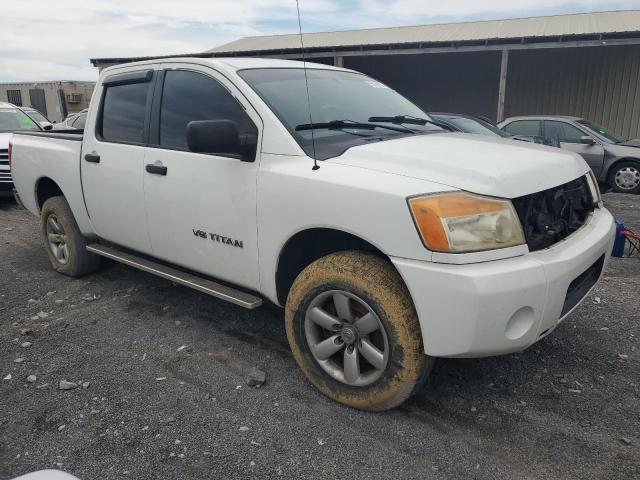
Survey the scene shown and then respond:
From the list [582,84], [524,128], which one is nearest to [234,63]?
[524,128]

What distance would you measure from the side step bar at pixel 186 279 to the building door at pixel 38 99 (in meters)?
26.2

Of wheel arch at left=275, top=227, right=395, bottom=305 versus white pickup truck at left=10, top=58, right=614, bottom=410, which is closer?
white pickup truck at left=10, top=58, right=614, bottom=410

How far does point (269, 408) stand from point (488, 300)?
1329mm

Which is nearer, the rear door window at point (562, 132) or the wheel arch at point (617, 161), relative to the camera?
the wheel arch at point (617, 161)

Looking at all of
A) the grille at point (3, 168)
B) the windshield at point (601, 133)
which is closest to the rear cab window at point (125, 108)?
the grille at point (3, 168)

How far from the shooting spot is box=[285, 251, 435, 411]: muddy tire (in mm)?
2428

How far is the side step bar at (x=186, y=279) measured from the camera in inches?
121

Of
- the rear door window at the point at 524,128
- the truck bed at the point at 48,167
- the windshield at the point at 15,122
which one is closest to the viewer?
the truck bed at the point at 48,167

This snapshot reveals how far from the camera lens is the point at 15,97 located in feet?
94.1

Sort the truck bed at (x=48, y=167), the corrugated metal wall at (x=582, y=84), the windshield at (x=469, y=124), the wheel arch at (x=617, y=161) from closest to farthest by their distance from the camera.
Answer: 1. the truck bed at (x=48, y=167)
2. the windshield at (x=469, y=124)
3. the wheel arch at (x=617, y=161)
4. the corrugated metal wall at (x=582, y=84)

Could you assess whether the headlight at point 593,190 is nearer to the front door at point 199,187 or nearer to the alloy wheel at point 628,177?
the front door at point 199,187

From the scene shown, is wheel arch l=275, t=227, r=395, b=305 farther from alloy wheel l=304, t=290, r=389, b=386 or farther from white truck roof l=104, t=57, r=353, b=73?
white truck roof l=104, t=57, r=353, b=73

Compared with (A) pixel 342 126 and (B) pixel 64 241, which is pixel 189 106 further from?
(B) pixel 64 241

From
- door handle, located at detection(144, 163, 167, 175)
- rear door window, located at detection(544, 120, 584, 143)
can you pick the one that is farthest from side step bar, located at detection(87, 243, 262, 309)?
rear door window, located at detection(544, 120, 584, 143)
